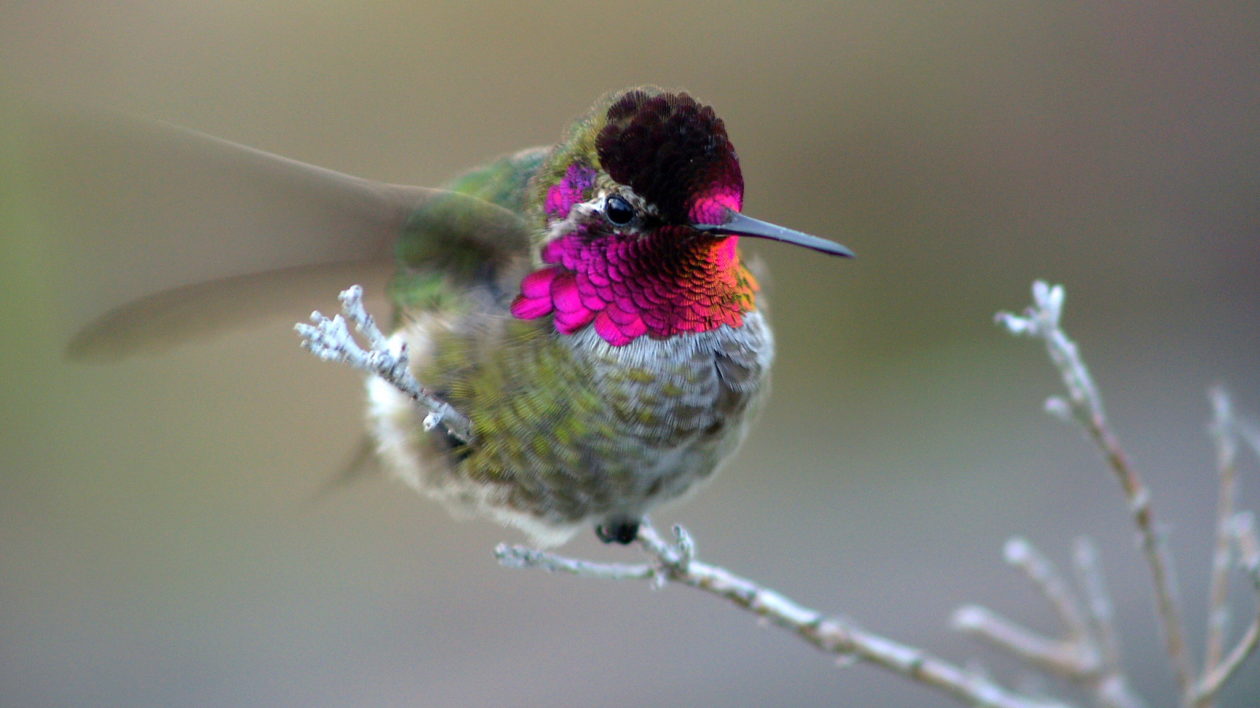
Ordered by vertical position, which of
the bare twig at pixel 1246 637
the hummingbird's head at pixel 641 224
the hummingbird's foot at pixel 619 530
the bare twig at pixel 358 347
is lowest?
the bare twig at pixel 1246 637

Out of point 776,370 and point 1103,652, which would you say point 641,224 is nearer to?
point 1103,652

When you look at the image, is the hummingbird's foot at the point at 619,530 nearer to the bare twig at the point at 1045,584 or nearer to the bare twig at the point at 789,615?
the bare twig at the point at 789,615

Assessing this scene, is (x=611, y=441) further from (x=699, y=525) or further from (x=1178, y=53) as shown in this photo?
(x=1178, y=53)


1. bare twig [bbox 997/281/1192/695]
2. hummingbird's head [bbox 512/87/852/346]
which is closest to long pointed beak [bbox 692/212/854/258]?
hummingbird's head [bbox 512/87/852/346]

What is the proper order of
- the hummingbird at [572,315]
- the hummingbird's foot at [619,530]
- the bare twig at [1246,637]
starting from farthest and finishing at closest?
the hummingbird's foot at [619,530]
the hummingbird at [572,315]
the bare twig at [1246,637]

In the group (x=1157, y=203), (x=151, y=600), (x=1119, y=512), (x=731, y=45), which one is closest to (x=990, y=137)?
(x=1157, y=203)

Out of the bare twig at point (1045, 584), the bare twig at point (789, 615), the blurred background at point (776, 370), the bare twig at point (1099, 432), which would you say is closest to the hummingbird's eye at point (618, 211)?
the bare twig at point (789, 615)
